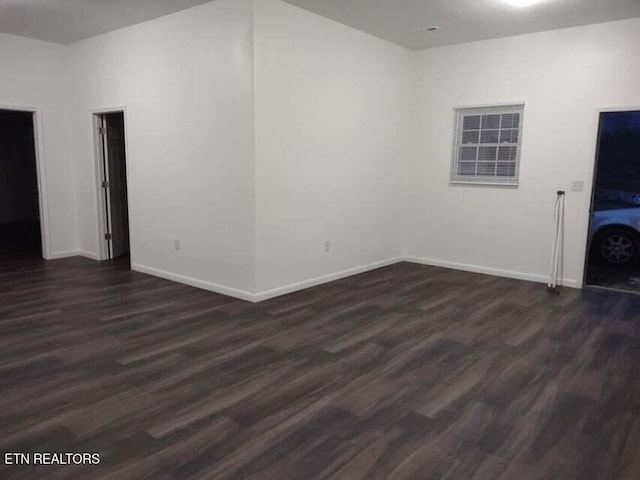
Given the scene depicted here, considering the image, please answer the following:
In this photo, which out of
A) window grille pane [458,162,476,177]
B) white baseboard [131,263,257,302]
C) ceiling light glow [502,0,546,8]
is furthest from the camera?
window grille pane [458,162,476,177]

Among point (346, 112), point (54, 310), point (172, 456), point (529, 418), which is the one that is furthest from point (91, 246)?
point (529, 418)

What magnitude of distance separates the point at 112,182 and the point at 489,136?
501cm

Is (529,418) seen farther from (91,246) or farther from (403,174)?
(91,246)

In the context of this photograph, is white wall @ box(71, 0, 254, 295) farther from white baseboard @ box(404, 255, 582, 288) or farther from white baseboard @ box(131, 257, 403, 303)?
white baseboard @ box(404, 255, 582, 288)

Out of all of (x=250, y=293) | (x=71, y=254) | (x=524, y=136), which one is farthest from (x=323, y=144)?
(x=71, y=254)

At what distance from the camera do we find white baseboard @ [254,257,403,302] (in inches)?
184

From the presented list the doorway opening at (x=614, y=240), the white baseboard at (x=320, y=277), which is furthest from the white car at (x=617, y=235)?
the white baseboard at (x=320, y=277)

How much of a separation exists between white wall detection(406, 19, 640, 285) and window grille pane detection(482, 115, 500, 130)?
0.60ft

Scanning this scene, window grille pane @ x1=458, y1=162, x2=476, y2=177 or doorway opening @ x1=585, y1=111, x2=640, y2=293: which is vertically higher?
window grille pane @ x1=458, y1=162, x2=476, y2=177

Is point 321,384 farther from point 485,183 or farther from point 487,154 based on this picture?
point 487,154

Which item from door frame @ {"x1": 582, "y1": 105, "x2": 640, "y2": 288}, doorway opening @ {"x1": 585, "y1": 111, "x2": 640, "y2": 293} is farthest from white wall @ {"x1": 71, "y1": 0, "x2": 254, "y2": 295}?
doorway opening @ {"x1": 585, "y1": 111, "x2": 640, "y2": 293}

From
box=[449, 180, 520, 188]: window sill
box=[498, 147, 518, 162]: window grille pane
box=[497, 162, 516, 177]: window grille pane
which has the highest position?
box=[498, 147, 518, 162]: window grille pane

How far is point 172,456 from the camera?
217 centimetres

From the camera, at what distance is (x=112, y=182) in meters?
6.42
